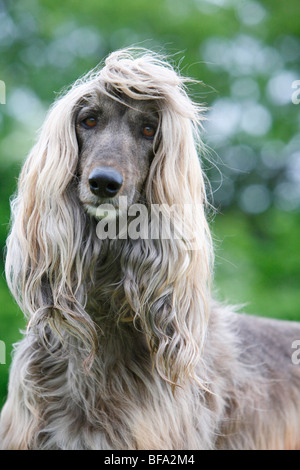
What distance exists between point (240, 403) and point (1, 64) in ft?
23.0

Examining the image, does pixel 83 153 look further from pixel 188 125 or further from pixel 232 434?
pixel 232 434

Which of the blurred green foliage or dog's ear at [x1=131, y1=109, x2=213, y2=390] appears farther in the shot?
the blurred green foliage

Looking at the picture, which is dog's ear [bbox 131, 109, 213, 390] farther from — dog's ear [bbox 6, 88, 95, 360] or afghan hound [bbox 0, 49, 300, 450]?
dog's ear [bbox 6, 88, 95, 360]

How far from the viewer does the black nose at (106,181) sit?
2461 millimetres

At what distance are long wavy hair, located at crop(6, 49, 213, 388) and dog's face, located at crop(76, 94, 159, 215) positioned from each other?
0.04 m

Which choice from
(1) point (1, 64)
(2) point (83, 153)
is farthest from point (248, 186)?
(2) point (83, 153)

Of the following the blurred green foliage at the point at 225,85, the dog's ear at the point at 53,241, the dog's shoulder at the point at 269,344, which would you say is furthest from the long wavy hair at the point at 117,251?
the blurred green foliage at the point at 225,85

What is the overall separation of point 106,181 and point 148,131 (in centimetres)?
42

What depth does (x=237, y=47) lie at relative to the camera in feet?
32.0

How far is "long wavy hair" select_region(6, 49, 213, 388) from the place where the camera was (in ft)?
8.77

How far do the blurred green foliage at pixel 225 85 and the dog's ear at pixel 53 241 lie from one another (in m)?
4.31

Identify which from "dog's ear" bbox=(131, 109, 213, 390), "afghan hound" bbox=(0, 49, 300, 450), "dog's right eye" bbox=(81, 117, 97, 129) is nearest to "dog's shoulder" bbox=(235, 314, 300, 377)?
"afghan hound" bbox=(0, 49, 300, 450)

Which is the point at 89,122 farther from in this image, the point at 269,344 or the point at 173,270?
the point at 269,344

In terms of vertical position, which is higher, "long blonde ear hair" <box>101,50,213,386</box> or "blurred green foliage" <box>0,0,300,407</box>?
"blurred green foliage" <box>0,0,300,407</box>
